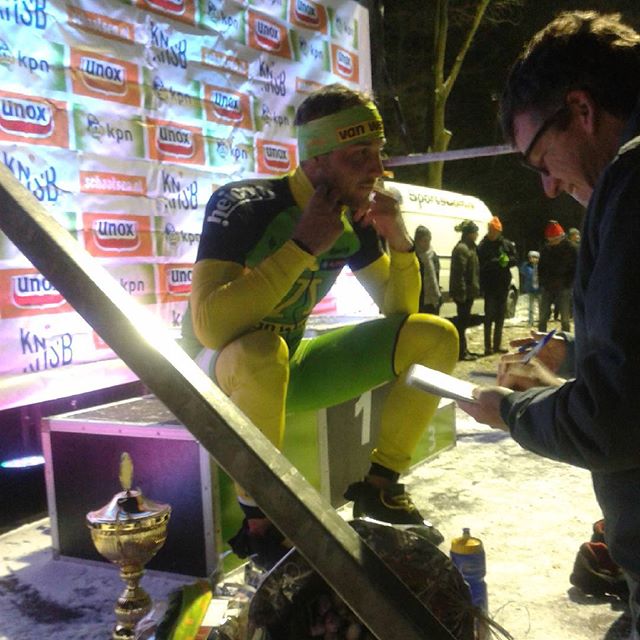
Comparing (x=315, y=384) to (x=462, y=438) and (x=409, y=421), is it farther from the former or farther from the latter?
(x=462, y=438)

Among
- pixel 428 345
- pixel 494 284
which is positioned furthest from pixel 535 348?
pixel 494 284

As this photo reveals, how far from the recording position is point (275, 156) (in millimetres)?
5684

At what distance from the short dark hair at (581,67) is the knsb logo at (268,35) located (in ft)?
14.2

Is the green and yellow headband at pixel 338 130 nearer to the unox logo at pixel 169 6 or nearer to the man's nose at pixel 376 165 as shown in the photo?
the man's nose at pixel 376 165

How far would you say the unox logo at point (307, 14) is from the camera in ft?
19.1

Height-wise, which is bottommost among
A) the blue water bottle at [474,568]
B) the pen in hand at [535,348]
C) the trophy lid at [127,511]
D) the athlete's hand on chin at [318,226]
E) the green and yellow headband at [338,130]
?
the blue water bottle at [474,568]

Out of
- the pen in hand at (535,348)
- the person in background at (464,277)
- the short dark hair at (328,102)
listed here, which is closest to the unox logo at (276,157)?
the short dark hair at (328,102)

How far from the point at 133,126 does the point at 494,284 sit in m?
7.71

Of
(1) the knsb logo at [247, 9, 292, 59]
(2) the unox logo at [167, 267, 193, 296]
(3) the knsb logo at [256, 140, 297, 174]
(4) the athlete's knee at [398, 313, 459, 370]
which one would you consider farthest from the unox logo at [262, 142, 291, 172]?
(4) the athlete's knee at [398, 313, 459, 370]

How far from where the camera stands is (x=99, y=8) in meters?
4.22

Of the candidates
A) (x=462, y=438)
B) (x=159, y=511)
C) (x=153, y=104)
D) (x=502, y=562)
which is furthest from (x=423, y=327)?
(x=153, y=104)

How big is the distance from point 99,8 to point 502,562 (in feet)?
11.8

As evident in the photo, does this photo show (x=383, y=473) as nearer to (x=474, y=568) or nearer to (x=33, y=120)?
(x=474, y=568)

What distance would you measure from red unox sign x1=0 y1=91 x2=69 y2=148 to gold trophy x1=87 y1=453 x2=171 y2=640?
226cm
